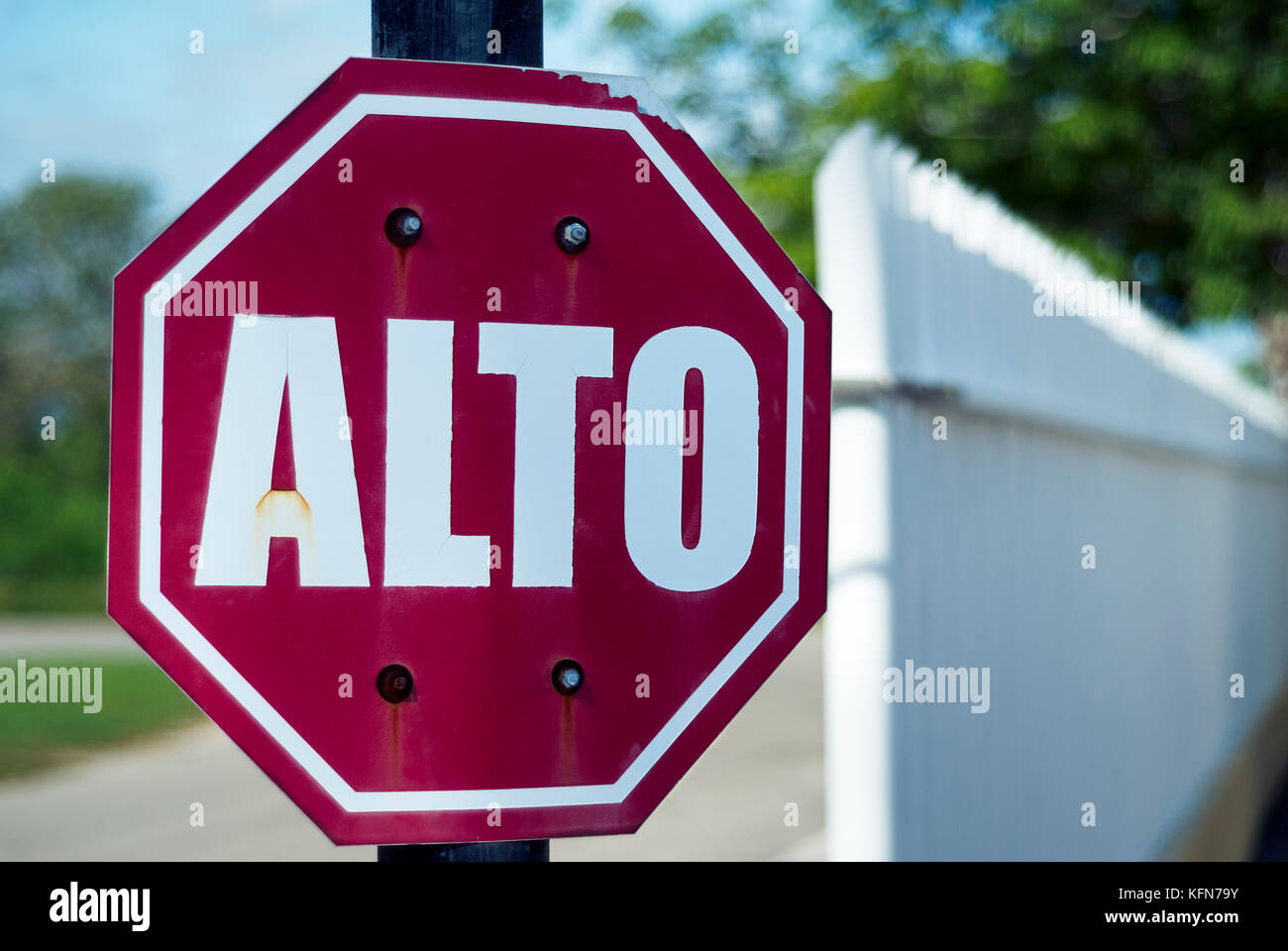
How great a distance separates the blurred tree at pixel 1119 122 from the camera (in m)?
11.3

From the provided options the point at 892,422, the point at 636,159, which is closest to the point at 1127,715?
the point at 892,422

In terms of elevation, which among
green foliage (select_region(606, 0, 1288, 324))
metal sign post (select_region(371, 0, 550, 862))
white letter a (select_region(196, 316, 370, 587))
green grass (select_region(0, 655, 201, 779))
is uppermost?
green foliage (select_region(606, 0, 1288, 324))

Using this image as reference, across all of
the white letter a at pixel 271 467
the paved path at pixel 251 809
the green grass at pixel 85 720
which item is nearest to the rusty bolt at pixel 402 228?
the white letter a at pixel 271 467

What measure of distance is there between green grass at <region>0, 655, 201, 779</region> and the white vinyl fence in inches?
307

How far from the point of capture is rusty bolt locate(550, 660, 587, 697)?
4.18 feet

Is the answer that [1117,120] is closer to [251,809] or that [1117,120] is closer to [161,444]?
[251,809]

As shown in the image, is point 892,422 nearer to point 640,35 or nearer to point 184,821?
point 184,821

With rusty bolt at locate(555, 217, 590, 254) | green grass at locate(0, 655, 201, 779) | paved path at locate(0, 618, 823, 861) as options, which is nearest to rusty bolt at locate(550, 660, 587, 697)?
rusty bolt at locate(555, 217, 590, 254)

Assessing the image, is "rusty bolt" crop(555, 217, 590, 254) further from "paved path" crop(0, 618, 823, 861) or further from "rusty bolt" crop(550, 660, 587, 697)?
"paved path" crop(0, 618, 823, 861)

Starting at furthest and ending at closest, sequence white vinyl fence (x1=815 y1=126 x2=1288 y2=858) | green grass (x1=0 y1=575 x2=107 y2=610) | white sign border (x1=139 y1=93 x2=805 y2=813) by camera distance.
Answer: green grass (x1=0 y1=575 x2=107 y2=610)
white vinyl fence (x1=815 y1=126 x2=1288 y2=858)
white sign border (x1=139 y1=93 x2=805 y2=813)

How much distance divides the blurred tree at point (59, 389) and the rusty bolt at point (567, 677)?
1894cm

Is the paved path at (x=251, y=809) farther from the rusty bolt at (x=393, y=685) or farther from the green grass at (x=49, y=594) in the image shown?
the green grass at (x=49, y=594)

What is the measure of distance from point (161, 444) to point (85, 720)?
11.2 metres

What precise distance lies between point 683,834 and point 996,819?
3.96 metres
